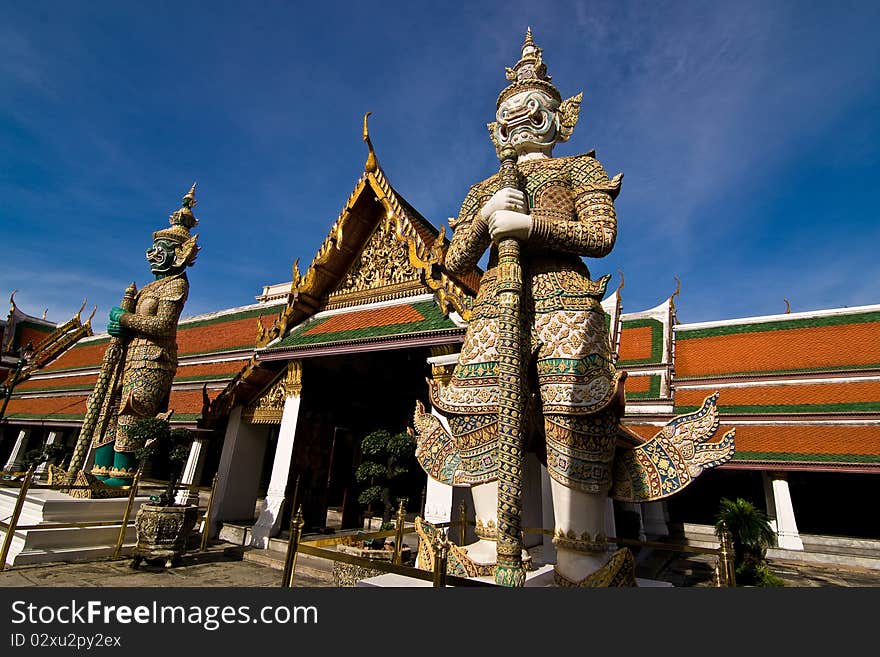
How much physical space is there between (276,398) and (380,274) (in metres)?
3.03

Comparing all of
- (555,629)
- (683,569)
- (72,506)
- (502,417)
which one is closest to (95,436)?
(72,506)

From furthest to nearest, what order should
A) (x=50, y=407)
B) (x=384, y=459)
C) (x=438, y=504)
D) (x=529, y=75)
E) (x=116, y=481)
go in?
1. (x=50, y=407)
2. (x=116, y=481)
3. (x=384, y=459)
4. (x=438, y=504)
5. (x=529, y=75)

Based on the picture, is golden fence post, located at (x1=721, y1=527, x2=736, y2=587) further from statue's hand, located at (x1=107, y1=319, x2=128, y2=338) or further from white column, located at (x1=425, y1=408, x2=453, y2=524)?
statue's hand, located at (x1=107, y1=319, x2=128, y2=338)

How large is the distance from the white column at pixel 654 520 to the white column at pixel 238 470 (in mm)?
11052

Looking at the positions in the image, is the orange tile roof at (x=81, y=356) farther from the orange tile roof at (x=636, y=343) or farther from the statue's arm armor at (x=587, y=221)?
the statue's arm armor at (x=587, y=221)

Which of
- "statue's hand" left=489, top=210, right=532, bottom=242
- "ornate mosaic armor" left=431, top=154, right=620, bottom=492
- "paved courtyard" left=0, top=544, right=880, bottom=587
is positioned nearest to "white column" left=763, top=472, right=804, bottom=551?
"paved courtyard" left=0, top=544, right=880, bottom=587

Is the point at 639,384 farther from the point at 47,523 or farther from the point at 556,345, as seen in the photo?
the point at 47,523

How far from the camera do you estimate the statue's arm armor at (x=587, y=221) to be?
315cm

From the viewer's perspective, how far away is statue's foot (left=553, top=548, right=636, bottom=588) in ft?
9.04

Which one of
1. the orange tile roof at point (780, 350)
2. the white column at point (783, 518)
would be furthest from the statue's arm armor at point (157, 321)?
the white column at point (783, 518)

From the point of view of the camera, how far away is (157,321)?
7.12 metres

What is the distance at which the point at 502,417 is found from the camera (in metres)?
2.55

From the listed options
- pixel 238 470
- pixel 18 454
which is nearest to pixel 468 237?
pixel 238 470

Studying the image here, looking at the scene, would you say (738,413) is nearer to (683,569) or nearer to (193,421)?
(683,569)
